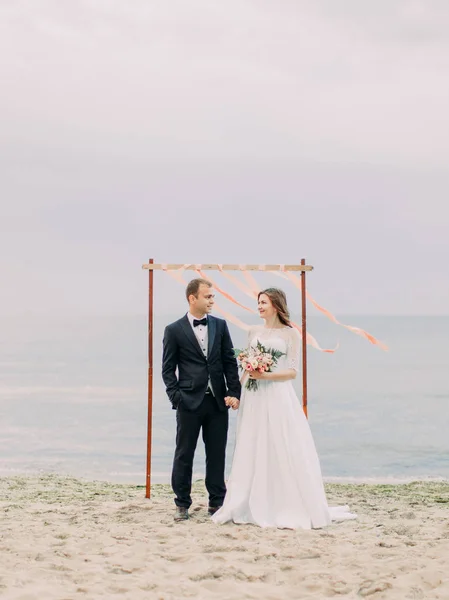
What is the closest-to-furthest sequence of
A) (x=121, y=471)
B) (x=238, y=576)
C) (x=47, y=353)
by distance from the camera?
(x=238, y=576) < (x=121, y=471) < (x=47, y=353)

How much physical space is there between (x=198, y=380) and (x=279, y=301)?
89 cm

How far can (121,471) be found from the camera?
14.7 meters

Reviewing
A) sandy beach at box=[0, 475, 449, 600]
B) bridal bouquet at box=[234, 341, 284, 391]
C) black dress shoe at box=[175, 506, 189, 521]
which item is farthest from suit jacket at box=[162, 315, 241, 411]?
sandy beach at box=[0, 475, 449, 600]

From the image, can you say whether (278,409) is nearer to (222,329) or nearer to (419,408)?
(222,329)

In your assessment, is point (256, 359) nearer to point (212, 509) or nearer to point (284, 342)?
point (284, 342)

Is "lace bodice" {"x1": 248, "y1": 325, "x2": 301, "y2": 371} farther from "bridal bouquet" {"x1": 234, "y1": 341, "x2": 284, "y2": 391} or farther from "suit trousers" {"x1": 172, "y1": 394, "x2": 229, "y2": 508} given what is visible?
"suit trousers" {"x1": 172, "y1": 394, "x2": 229, "y2": 508}

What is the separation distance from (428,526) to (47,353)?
141ft

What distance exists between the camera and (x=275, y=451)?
617 cm

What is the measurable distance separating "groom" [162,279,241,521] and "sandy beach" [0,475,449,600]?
484 mm

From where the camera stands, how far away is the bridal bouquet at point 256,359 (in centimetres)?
607

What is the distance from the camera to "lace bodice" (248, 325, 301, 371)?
620 cm

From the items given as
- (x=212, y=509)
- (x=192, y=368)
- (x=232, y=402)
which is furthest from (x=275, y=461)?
(x=192, y=368)

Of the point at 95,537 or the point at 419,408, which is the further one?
the point at 419,408

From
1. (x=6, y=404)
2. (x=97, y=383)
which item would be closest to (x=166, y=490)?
→ (x=6, y=404)
